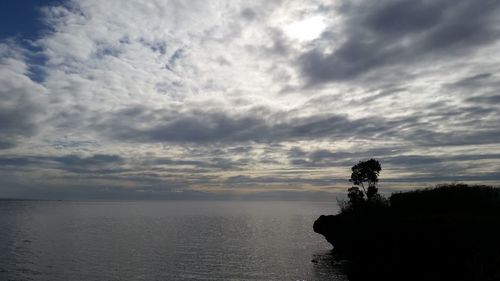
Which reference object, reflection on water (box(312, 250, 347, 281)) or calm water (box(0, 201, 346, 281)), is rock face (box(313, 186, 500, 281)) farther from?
calm water (box(0, 201, 346, 281))

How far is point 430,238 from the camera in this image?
37469mm

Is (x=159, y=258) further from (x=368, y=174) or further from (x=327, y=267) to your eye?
(x=368, y=174)

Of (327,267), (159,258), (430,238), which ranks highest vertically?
(430,238)

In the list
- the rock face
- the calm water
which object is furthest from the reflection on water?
the rock face

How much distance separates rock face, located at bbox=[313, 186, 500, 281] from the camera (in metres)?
32.1

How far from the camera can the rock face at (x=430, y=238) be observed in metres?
32.1

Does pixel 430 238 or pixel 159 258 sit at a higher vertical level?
pixel 430 238

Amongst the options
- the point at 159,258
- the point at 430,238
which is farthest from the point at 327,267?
the point at 159,258

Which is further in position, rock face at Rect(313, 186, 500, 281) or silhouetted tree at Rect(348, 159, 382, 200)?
silhouetted tree at Rect(348, 159, 382, 200)

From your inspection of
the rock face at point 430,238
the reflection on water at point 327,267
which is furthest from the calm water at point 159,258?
the rock face at point 430,238

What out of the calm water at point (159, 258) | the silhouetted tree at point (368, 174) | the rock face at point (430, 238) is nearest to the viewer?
the rock face at point (430, 238)

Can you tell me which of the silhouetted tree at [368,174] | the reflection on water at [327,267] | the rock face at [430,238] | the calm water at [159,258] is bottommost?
the reflection on water at [327,267]

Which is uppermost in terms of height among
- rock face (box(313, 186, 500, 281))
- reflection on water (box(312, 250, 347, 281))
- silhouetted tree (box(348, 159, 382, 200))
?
silhouetted tree (box(348, 159, 382, 200))

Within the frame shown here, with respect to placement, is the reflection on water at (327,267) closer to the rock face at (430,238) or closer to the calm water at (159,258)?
the calm water at (159,258)
